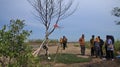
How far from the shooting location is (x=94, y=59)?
27.1 m

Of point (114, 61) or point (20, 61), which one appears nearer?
point (20, 61)

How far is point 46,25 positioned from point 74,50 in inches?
229

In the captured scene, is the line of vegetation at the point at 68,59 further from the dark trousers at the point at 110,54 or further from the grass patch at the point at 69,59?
the dark trousers at the point at 110,54

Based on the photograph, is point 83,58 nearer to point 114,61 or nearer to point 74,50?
point 114,61

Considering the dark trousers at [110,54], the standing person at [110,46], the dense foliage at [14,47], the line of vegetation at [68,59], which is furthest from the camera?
the line of vegetation at [68,59]

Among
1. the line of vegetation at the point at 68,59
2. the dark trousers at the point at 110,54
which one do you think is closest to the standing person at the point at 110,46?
the dark trousers at the point at 110,54

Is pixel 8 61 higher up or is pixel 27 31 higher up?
pixel 27 31

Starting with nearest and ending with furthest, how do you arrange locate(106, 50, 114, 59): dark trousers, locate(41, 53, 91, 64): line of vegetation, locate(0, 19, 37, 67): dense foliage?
locate(0, 19, 37, 67): dense foliage < locate(106, 50, 114, 59): dark trousers < locate(41, 53, 91, 64): line of vegetation

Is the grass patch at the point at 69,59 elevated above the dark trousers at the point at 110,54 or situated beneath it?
situated beneath

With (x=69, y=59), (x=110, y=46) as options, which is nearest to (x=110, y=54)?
(x=110, y=46)

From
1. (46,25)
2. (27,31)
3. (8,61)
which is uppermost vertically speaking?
(46,25)

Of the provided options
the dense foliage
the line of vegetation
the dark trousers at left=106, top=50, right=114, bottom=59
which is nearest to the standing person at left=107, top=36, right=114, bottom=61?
the dark trousers at left=106, top=50, right=114, bottom=59

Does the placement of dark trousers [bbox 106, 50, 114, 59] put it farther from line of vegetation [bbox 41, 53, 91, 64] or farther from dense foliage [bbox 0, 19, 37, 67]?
dense foliage [bbox 0, 19, 37, 67]

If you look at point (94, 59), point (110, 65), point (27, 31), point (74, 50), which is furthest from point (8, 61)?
point (74, 50)
